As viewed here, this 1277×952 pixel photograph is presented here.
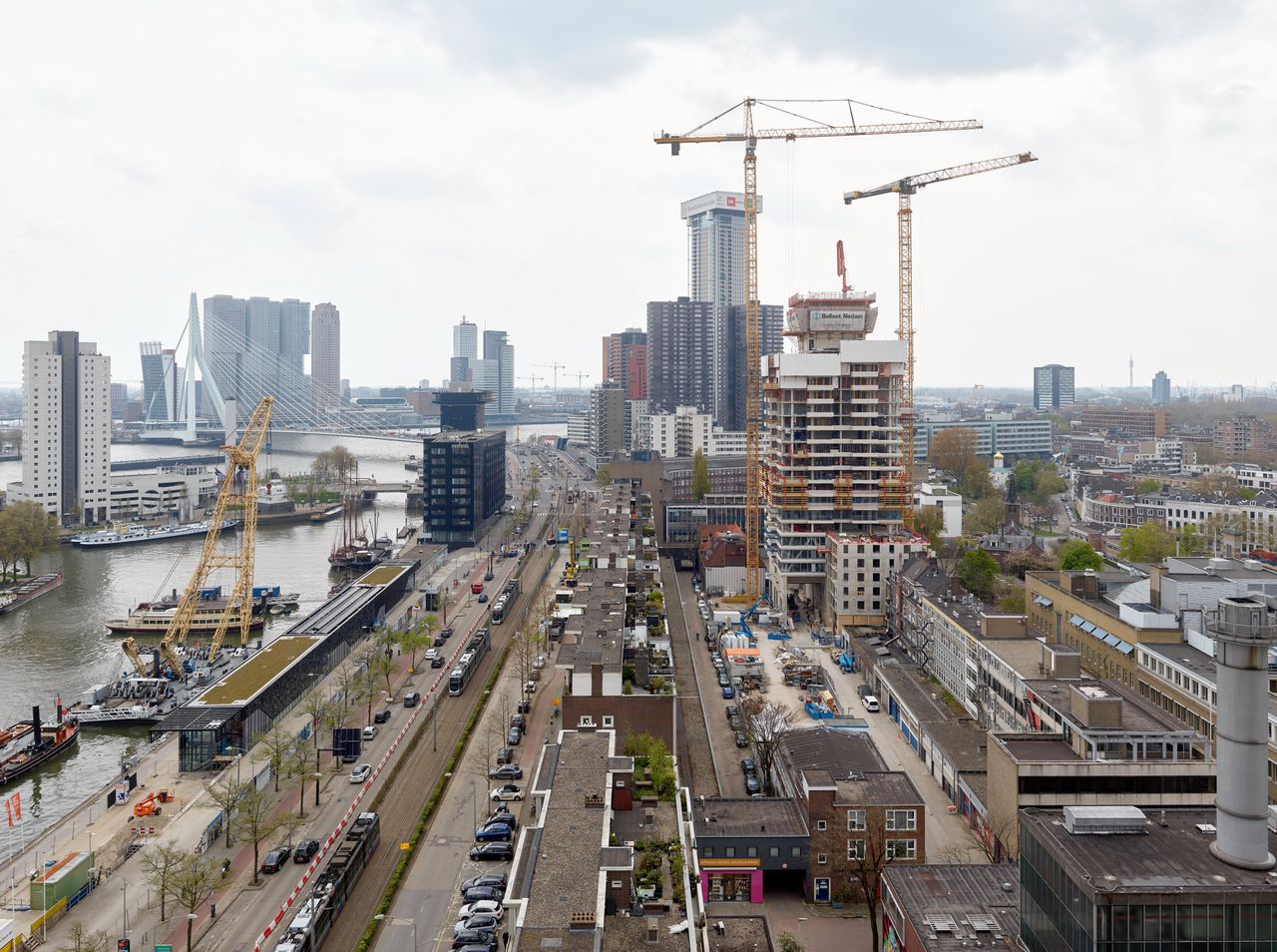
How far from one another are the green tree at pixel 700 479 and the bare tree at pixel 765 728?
21732 millimetres

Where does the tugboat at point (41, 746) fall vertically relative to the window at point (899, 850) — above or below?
below

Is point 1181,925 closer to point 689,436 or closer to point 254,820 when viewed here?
point 254,820

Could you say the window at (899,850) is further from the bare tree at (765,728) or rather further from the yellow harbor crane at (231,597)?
the yellow harbor crane at (231,597)

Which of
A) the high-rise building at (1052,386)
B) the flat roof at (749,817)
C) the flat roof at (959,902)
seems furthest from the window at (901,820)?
the high-rise building at (1052,386)

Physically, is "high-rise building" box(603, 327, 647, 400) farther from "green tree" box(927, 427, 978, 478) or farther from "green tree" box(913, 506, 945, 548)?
"green tree" box(913, 506, 945, 548)

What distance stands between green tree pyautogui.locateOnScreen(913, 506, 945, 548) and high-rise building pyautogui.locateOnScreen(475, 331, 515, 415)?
9355 centimetres

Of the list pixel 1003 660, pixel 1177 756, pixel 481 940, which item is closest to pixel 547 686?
pixel 1003 660

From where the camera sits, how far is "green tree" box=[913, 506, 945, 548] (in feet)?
99.7

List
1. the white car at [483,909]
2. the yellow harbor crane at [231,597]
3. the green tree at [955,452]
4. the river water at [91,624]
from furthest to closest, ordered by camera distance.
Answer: the green tree at [955,452] < the yellow harbor crane at [231,597] < the river water at [91,624] < the white car at [483,909]

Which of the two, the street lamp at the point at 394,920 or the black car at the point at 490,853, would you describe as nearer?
the street lamp at the point at 394,920

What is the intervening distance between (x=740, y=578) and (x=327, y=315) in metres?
115

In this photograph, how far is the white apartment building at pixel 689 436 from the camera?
5125 cm

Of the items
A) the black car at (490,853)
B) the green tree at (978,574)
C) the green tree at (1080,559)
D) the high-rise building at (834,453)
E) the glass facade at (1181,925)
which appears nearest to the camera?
the glass facade at (1181,925)

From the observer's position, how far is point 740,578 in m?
28.1
